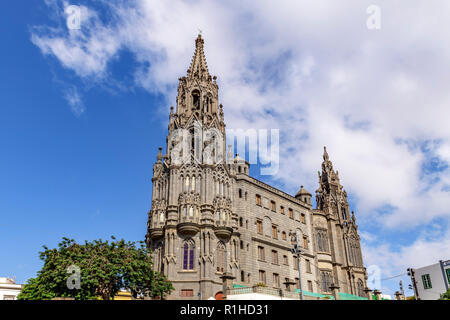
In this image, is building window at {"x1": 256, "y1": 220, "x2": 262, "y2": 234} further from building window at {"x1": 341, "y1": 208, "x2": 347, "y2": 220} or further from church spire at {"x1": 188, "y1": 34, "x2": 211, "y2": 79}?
church spire at {"x1": 188, "y1": 34, "x2": 211, "y2": 79}

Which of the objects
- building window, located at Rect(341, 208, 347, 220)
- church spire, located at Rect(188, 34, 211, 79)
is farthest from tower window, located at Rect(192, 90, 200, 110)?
building window, located at Rect(341, 208, 347, 220)

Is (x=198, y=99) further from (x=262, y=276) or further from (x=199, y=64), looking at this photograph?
(x=262, y=276)

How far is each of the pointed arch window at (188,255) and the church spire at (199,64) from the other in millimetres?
26807

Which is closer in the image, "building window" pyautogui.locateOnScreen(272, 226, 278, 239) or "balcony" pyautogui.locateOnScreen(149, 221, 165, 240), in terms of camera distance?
"balcony" pyautogui.locateOnScreen(149, 221, 165, 240)

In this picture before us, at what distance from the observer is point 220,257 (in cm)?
4903

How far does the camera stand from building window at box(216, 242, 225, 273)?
48375mm

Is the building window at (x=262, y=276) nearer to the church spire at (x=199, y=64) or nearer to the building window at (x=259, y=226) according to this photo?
the building window at (x=259, y=226)

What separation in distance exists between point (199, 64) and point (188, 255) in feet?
104

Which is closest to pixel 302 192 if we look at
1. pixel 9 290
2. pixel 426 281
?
pixel 426 281

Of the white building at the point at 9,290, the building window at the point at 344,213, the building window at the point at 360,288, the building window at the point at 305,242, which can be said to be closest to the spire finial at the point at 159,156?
the building window at the point at 305,242

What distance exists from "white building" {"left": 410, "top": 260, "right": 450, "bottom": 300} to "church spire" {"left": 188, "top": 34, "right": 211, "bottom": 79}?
43.7m
